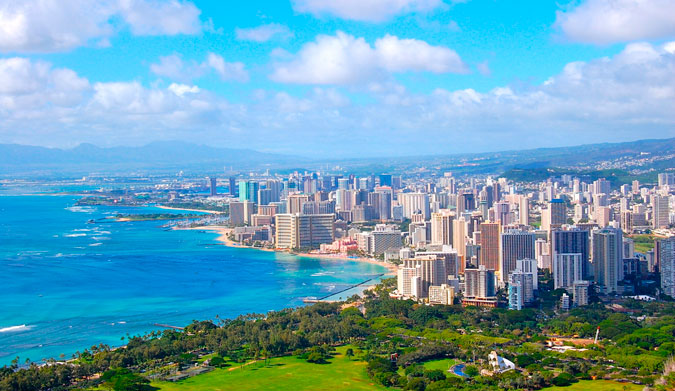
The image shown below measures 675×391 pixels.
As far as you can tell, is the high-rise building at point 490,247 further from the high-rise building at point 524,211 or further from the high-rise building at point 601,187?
the high-rise building at point 601,187

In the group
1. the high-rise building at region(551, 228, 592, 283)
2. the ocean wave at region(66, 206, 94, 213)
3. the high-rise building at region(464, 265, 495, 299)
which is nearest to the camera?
the high-rise building at region(464, 265, 495, 299)

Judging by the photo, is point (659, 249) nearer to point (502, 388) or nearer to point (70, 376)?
point (502, 388)

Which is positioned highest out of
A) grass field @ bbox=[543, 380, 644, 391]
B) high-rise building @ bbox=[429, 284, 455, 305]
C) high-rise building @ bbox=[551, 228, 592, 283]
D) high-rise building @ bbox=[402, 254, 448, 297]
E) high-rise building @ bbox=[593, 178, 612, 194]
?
high-rise building @ bbox=[593, 178, 612, 194]

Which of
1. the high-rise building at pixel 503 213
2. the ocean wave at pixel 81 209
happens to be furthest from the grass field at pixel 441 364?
the ocean wave at pixel 81 209

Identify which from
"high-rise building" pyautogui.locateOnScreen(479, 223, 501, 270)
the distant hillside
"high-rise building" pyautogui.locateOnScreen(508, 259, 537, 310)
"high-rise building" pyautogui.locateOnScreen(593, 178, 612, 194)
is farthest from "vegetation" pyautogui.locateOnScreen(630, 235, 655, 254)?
the distant hillside

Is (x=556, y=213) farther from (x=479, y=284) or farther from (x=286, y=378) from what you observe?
(x=286, y=378)

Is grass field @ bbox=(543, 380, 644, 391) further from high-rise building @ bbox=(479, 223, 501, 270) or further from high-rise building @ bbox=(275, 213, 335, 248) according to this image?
high-rise building @ bbox=(275, 213, 335, 248)

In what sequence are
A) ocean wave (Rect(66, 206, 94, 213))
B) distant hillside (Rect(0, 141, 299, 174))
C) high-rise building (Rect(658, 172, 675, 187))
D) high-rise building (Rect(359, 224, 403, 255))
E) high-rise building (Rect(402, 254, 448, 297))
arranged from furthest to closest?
1. distant hillside (Rect(0, 141, 299, 174))
2. high-rise building (Rect(658, 172, 675, 187))
3. ocean wave (Rect(66, 206, 94, 213))
4. high-rise building (Rect(359, 224, 403, 255))
5. high-rise building (Rect(402, 254, 448, 297))

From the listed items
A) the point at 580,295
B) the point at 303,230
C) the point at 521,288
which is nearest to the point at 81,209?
the point at 303,230

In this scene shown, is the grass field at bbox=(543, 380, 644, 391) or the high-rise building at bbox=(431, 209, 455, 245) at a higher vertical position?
the high-rise building at bbox=(431, 209, 455, 245)
